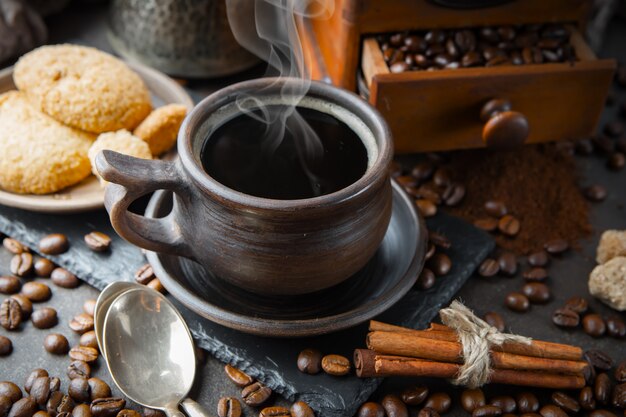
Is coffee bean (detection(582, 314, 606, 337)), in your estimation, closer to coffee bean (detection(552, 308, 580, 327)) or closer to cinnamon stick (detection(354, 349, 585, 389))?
coffee bean (detection(552, 308, 580, 327))

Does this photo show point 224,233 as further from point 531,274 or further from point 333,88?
point 531,274

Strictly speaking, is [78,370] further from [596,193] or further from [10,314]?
[596,193]

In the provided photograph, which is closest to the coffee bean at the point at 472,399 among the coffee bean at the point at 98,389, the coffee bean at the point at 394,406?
the coffee bean at the point at 394,406

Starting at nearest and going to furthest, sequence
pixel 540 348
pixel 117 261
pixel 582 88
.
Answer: pixel 540 348 → pixel 117 261 → pixel 582 88

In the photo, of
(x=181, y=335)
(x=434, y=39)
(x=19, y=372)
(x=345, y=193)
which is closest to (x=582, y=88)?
(x=434, y=39)

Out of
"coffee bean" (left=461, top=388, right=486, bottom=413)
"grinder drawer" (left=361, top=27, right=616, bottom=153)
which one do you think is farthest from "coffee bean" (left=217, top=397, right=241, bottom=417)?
"grinder drawer" (left=361, top=27, right=616, bottom=153)

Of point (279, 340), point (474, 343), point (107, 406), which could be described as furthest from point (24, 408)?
point (474, 343)

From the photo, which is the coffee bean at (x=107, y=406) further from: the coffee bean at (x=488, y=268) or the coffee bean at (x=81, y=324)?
the coffee bean at (x=488, y=268)

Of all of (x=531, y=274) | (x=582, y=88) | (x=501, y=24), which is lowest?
(x=531, y=274)
